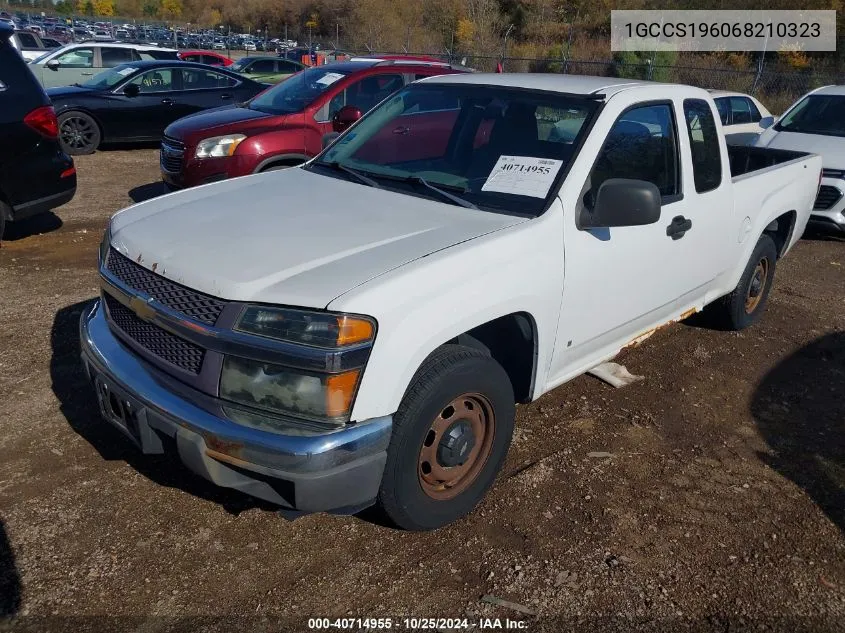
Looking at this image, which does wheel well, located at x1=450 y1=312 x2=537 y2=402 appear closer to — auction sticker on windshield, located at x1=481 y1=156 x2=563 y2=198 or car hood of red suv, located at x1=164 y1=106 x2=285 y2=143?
auction sticker on windshield, located at x1=481 y1=156 x2=563 y2=198

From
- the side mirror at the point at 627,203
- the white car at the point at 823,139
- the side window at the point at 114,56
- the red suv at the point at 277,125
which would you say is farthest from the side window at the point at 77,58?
the side mirror at the point at 627,203

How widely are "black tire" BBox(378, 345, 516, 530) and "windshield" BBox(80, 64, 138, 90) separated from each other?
1114cm

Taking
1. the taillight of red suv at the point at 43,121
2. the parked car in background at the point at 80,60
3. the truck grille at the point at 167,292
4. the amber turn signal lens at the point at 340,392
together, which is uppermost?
the parked car in background at the point at 80,60

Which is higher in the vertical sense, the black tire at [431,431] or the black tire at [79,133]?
the black tire at [79,133]

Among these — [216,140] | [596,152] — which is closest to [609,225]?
[596,152]

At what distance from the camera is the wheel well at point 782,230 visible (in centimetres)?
577

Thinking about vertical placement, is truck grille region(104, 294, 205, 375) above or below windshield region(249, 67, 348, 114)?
below

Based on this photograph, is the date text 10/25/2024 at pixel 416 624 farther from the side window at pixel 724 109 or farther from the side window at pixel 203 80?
the side window at pixel 203 80

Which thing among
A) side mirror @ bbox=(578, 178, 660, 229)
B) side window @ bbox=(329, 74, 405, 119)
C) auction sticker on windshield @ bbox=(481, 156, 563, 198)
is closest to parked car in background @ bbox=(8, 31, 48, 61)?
side window @ bbox=(329, 74, 405, 119)

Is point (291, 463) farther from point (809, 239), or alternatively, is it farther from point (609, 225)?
point (809, 239)

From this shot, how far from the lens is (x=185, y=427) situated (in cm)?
273

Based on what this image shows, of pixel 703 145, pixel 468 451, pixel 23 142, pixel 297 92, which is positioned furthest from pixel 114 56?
pixel 468 451

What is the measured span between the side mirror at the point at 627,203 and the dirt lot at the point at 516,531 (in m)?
1.30

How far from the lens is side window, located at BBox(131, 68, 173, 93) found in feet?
40.7
